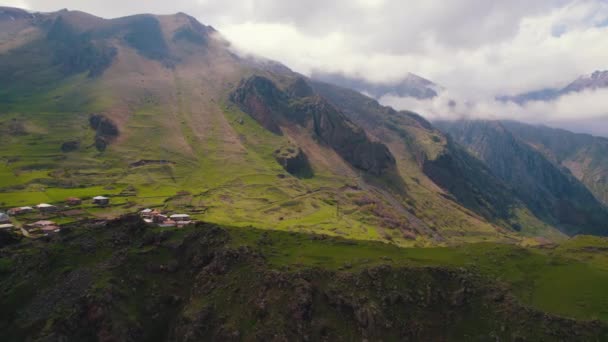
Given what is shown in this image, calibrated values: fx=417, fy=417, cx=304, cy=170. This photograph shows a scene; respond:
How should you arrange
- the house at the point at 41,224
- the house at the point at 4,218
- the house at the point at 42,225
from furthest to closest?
the house at the point at 4,218
the house at the point at 41,224
the house at the point at 42,225

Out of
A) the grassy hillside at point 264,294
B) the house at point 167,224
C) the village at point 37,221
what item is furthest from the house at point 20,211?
the grassy hillside at point 264,294

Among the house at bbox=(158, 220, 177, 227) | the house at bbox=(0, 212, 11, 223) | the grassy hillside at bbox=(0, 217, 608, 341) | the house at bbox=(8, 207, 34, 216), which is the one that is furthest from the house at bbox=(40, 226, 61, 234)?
the grassy hillside at bbox=(0, 217, 608, 341)

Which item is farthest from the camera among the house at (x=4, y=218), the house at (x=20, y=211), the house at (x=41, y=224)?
the house at (x=20, y=211)

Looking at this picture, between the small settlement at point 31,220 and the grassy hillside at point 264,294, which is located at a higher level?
the grassy hillside at point 264,294

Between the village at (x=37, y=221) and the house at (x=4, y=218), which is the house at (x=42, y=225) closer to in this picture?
the village at (x=37, y=221)

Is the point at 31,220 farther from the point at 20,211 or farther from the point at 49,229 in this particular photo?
the point at 49,229

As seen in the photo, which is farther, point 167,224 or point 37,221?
point 37,221

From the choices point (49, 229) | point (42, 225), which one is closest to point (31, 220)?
point (42, 225)

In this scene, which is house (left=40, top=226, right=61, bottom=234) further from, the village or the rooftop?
the rooftop
